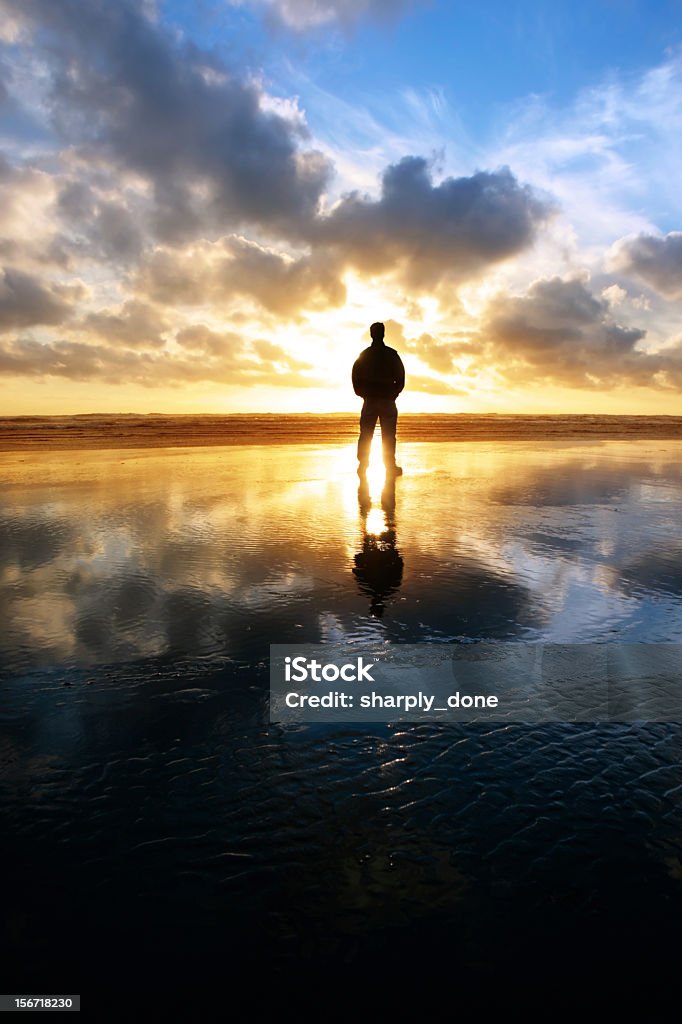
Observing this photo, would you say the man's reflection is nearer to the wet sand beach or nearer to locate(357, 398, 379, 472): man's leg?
locate(357, 398, 379, 472): man's leg

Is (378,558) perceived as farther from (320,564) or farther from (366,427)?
(366,427)

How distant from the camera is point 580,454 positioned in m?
18.8

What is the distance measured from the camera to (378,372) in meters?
11.0

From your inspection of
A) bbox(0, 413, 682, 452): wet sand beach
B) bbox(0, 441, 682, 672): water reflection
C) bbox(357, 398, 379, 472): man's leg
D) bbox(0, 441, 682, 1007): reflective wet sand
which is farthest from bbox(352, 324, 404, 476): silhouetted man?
bbox(0, 413, 682, 452): wet sand beach

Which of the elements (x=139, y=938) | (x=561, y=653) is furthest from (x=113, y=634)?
(x=561, y=653)

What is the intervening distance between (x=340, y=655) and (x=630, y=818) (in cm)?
170

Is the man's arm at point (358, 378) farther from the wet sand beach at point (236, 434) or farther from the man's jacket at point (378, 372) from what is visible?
the wet sand beach at point (236, 434)

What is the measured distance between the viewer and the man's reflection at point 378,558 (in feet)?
15.5

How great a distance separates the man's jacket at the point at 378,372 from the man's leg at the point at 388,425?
0.59ft

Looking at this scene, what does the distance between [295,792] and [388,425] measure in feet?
31.0

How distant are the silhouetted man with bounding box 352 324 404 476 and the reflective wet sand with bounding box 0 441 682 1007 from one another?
6.12 m

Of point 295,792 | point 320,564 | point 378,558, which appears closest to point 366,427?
point 378,558

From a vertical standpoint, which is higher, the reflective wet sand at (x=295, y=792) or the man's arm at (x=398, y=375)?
the man's arm at (x=398, y=375)

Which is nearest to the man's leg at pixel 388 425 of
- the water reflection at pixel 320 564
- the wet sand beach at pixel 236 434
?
the water reflection at pixel 320 564
